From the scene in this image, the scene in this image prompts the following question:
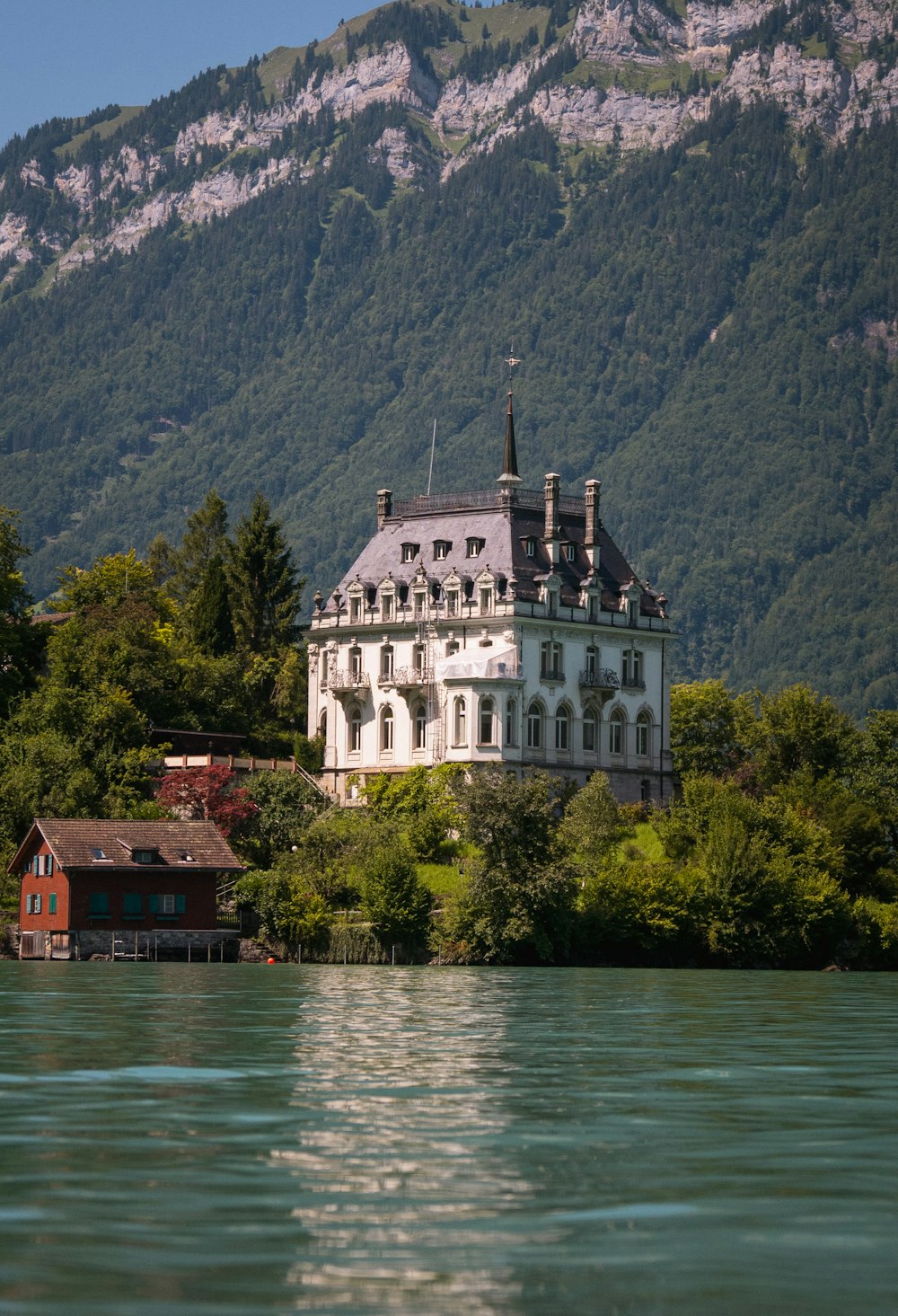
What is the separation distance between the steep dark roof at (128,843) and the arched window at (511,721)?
71.1ft

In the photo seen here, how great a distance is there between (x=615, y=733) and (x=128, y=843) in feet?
113

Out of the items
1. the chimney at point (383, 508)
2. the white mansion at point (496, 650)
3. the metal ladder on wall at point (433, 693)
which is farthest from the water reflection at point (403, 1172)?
the chimney at point (383, 508)

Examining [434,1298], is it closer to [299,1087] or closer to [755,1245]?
[755,1245]

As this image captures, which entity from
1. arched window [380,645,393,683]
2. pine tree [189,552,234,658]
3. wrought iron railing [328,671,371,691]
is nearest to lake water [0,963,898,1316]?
arched window [380,645,393,683]

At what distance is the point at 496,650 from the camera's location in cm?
12012

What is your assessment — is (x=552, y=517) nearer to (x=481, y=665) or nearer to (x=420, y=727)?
(x=481, y=665)

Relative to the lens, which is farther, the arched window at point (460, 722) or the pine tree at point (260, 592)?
the pine tree at point (260, 592)

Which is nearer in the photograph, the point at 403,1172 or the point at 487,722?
the point at 403,1172

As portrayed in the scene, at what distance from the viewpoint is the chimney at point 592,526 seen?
127312mm

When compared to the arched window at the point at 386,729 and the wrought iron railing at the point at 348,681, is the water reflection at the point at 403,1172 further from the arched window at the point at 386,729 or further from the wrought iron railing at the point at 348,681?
the wrought iron railing at the point at 348,681

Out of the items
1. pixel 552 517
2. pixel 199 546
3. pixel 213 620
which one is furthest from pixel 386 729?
pixel 199 546

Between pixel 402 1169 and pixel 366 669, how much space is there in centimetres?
10015

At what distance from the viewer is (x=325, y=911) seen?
96.5 metres

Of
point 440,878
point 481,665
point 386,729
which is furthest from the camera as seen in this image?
point 386,729
